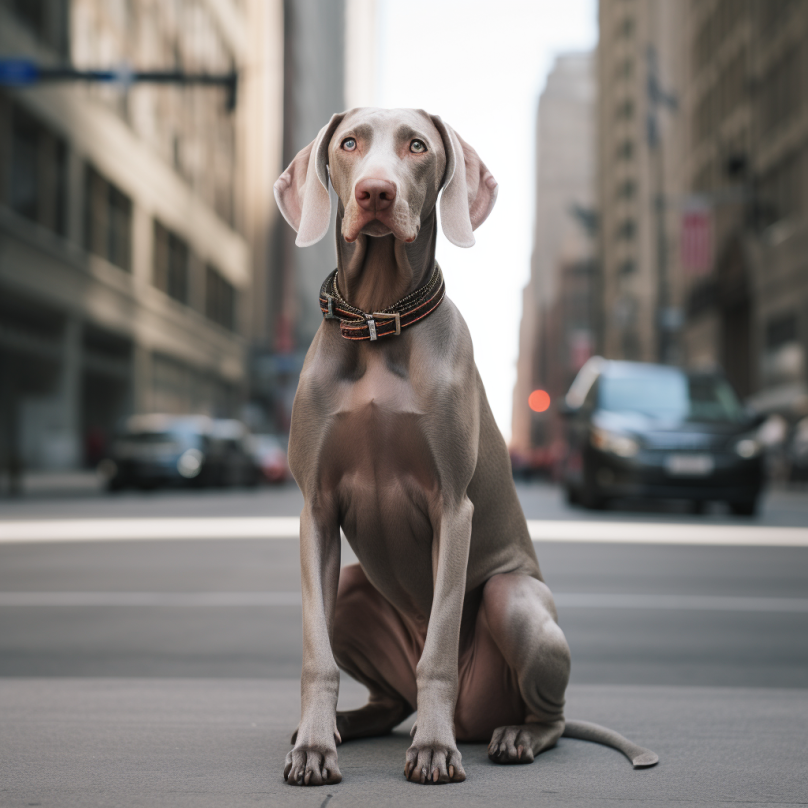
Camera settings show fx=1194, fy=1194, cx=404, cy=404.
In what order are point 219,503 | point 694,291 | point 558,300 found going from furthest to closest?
point 558,300
point 694,291
point 219,503

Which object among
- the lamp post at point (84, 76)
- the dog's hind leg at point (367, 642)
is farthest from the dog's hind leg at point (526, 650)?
the lamp post at point (84, 76)

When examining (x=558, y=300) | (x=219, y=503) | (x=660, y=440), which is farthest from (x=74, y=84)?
(x=558, y=300)

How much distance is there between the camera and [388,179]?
3.03 metres

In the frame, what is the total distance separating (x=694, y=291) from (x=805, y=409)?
25.9 m

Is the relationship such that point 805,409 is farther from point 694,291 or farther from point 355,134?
point 355,134

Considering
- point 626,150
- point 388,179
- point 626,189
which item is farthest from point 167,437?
point 626,150

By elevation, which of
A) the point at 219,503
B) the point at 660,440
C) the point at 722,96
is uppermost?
the point at 722,96

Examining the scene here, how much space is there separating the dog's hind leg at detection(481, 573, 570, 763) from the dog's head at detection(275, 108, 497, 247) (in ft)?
3.29

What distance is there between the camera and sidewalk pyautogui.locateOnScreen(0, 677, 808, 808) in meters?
3.01

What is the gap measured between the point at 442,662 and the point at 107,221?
4131cm

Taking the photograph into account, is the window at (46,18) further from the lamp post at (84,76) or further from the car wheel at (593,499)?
the car wheel at (593,499)

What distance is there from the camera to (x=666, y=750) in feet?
12.0

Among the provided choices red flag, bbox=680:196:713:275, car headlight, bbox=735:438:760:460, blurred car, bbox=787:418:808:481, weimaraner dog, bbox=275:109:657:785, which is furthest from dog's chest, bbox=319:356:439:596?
red flag, bbox=680:196:713:275

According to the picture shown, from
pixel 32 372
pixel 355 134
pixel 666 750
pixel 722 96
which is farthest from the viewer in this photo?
pixel 722 96
